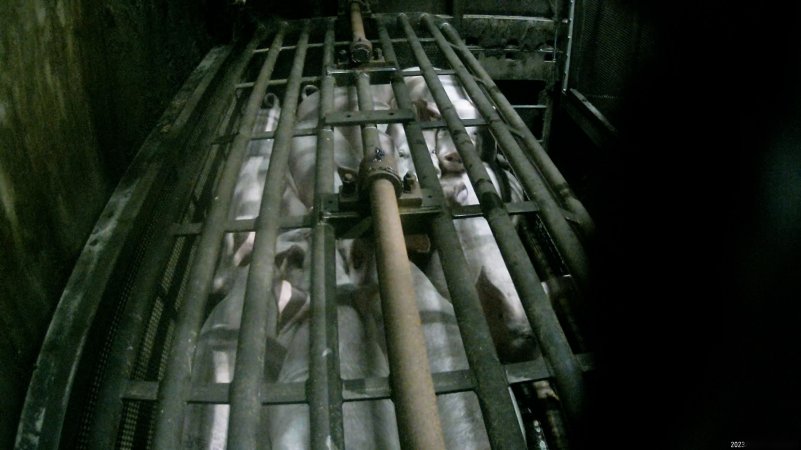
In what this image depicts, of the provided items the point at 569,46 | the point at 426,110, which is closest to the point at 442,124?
the point at 426,110

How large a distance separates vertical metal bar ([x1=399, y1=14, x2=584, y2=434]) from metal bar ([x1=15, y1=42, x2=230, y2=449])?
1.49 m

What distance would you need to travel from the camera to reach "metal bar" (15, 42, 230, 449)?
1.47 m

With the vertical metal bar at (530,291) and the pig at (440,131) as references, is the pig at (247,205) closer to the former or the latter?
the pig at (440,131)

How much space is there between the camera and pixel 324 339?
1485 millimetres

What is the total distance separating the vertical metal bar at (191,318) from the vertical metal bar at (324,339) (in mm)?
379

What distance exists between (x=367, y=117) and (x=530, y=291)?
144 cm

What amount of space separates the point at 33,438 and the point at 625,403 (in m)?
1.67

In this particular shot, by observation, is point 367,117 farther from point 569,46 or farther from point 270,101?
point 569,46

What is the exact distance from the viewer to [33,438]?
1427 millimetres

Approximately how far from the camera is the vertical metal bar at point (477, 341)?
1.31 m

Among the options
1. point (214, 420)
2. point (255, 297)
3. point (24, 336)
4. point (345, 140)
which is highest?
point (345, 140)

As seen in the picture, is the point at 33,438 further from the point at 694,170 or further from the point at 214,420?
the point at 694,170

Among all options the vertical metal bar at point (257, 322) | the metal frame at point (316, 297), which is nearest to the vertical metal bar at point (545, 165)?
the metal frame at point (316, 297)

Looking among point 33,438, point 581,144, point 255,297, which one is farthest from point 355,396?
point 581,144
